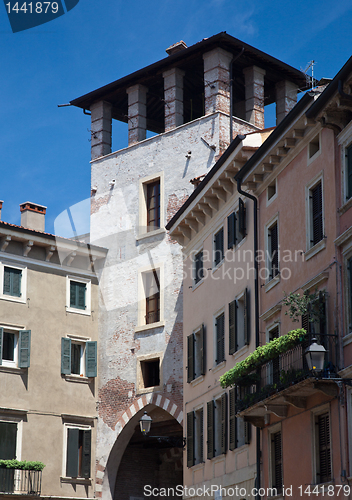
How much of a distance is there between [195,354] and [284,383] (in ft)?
29.7

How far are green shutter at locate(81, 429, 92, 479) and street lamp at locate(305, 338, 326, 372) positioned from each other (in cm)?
1839

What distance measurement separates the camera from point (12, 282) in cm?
3070

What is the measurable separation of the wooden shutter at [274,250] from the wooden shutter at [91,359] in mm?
13684

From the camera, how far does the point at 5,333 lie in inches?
1188

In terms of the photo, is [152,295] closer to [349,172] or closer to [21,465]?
[21,465]

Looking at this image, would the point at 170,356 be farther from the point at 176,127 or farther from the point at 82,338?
the point at 176,127

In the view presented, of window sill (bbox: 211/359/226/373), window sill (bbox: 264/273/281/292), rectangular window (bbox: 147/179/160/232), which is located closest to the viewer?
window sill (bbox: 264/273/281/292)

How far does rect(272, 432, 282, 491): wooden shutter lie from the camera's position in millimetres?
18672

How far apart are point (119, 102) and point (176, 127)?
505 cm

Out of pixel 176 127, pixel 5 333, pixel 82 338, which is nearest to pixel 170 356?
pixel 82 338

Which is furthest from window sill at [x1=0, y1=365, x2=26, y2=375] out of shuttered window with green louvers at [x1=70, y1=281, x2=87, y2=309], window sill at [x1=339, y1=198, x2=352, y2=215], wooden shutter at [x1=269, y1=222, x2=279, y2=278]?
window sill at [x1=339, y1=198, x2=352, y2=215]

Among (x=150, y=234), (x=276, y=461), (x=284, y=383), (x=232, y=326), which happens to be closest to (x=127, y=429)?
(x=150, y=234)

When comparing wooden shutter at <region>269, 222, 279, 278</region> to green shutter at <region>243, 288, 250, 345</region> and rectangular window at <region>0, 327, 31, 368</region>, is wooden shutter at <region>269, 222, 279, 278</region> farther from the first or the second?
rectangular window at <region>0, 327, 31, 368</region>

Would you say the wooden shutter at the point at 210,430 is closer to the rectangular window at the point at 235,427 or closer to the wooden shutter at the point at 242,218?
the rectangular window at the point at 235,427
